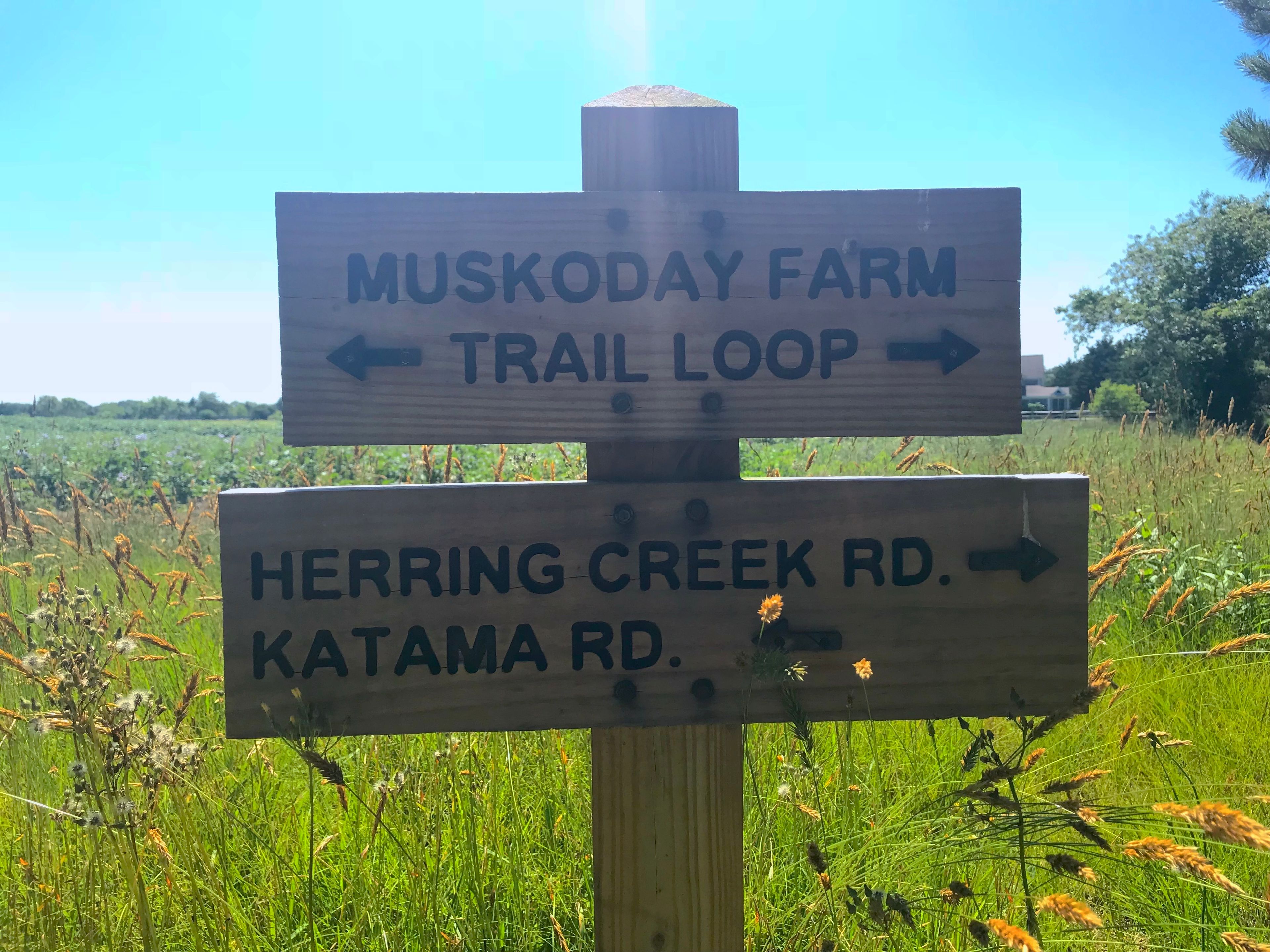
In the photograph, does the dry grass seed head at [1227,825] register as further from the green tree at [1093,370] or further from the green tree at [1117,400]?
the green tree at [1093,370]

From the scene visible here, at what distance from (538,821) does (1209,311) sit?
3245cm

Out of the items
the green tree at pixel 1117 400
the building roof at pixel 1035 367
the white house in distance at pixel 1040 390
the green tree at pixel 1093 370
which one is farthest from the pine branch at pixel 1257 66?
the building roof at pixel 1035 367

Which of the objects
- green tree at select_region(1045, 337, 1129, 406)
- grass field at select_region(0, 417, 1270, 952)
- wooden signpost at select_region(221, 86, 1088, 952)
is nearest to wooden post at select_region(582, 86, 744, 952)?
wooden signpost at select_region(221, 86, 1088, 952)

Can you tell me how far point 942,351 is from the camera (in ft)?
3.99

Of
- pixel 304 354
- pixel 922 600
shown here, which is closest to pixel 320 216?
pixel 304 354

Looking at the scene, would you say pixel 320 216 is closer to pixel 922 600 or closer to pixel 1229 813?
pixel 922 600

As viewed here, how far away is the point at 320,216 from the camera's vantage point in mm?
1177

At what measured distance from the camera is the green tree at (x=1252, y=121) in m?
16.3

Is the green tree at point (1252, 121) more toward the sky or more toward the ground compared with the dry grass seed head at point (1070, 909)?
more toward the sky

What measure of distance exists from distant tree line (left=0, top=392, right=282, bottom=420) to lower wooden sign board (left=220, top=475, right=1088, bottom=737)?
200 feet

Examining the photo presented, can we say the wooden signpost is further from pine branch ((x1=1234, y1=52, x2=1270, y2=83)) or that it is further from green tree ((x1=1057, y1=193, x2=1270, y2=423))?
green tree ((x1=1057, y1=193, x2=1270, y2=423))

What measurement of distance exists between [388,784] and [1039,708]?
1116mm

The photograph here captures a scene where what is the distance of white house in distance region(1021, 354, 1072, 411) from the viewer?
56494 millimetres

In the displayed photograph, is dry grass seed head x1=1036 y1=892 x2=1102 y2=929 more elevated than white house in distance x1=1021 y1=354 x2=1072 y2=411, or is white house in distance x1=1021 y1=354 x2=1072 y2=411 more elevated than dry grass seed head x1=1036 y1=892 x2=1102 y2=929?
white house in distance x1=1021 y1=354 x2=1072 y2=411
